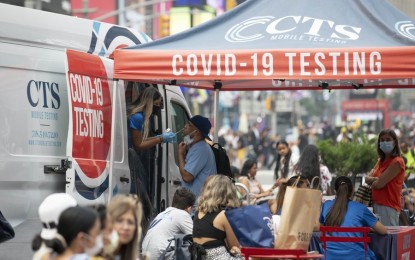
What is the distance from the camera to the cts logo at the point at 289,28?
10.2 metres

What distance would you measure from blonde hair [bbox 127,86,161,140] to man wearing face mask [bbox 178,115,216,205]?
1.42 ft

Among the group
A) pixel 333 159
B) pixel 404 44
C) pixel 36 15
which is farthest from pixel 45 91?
pixel 333 159

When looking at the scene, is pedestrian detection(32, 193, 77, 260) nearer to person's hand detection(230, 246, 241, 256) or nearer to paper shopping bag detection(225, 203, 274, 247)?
paper shopping bag detection(225, 203, 274, 247)

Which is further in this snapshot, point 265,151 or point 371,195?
point 265,151

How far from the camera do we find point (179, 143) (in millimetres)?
12672

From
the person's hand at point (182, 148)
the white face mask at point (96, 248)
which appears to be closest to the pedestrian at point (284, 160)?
the person's hand at point (182, 148)

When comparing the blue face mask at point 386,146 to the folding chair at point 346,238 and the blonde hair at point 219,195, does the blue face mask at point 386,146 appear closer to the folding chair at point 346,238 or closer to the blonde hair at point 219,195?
the folding chair at point 346,238

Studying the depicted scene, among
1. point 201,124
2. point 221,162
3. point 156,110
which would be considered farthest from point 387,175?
point 156,110

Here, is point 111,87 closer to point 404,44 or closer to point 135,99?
point 135,99

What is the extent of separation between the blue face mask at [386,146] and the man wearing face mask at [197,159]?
186 centimetres

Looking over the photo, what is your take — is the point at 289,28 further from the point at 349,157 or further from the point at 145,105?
the point at 349,157

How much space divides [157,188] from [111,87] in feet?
4.62

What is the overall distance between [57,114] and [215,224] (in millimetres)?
2308

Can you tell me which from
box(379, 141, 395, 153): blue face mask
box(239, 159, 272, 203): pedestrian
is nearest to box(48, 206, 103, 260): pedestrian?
box(379, 141, 395, 153): blue face mask
